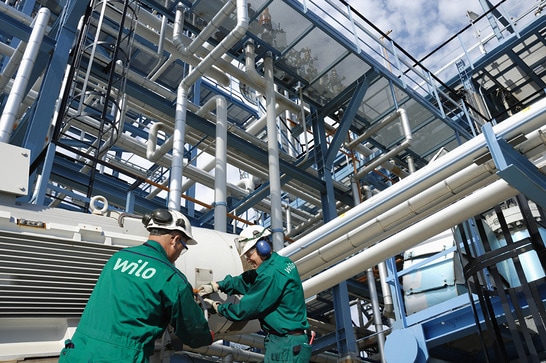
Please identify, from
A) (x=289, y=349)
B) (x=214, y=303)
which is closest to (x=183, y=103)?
(x=214, y=303)

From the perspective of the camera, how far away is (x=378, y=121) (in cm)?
1171

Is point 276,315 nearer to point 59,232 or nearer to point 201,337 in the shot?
point 201,337

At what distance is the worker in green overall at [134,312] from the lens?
8.32 ft

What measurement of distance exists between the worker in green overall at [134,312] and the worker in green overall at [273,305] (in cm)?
50

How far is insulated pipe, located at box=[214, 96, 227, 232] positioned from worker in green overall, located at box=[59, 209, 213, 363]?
4.05m

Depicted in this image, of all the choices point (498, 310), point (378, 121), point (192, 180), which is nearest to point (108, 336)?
point (498, 310)

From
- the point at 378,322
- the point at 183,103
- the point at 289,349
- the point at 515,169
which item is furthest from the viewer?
the point at 378,322

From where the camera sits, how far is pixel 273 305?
3551 millimetres

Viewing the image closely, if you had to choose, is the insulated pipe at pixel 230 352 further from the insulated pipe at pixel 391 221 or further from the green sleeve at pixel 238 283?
the green sleeve at pixel 238 283

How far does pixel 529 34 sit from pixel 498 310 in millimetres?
10595

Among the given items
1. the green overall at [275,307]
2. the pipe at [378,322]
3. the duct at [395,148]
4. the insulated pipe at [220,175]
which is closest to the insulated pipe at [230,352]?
the pipe at [378,322]

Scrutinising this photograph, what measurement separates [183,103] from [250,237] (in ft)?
15.3

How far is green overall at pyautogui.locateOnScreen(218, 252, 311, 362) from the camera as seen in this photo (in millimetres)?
3439

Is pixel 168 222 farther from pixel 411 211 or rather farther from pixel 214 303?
Answer: pixel 411 211
